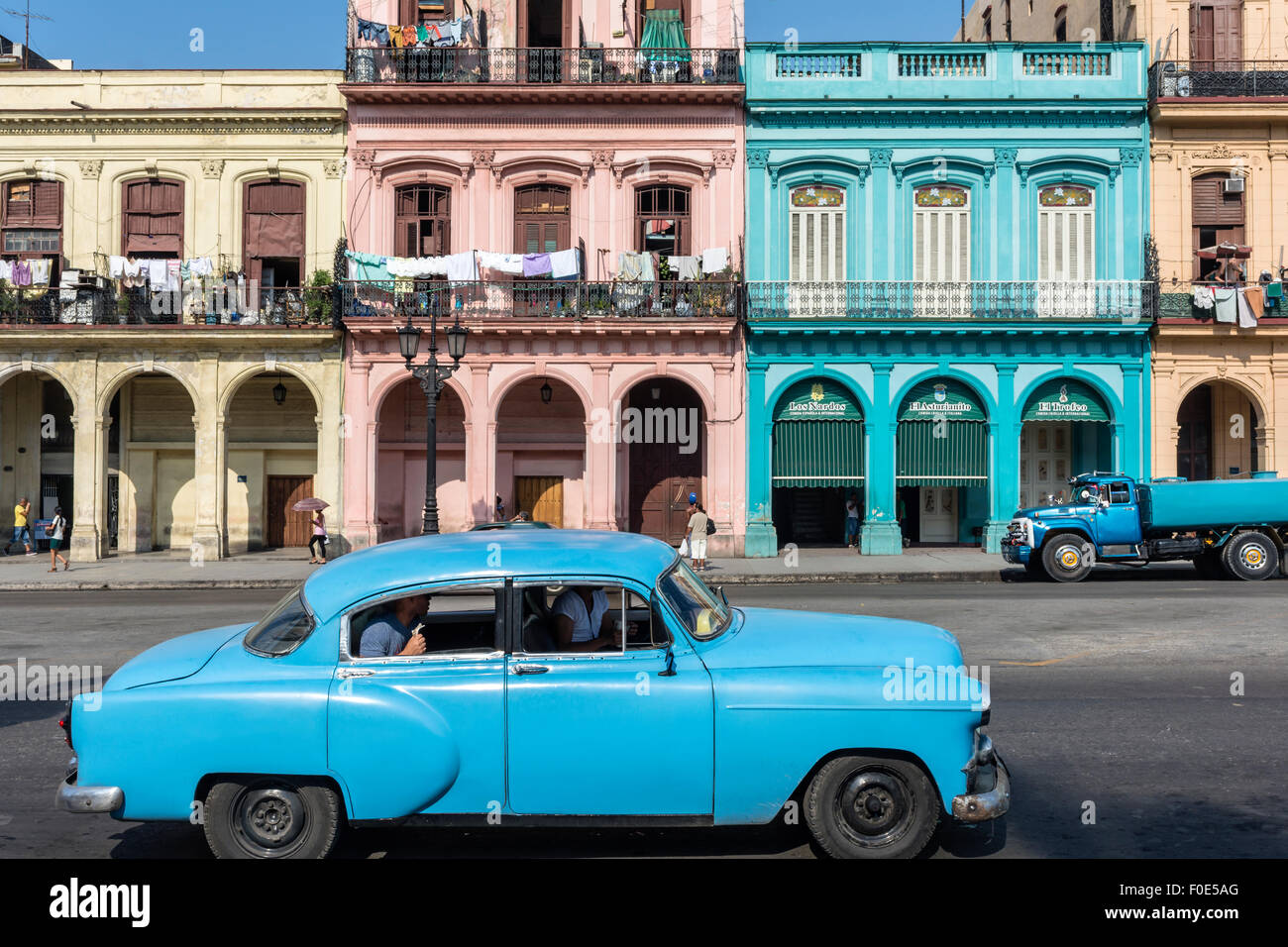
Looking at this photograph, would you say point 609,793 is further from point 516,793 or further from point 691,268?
point 691,268

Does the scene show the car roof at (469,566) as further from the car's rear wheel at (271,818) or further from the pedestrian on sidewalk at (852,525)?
the pedestrian on sidewalk at (852,525)

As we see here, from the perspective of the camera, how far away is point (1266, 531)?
17.2 meters

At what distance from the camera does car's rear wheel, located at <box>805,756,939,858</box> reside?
4500 millimetres

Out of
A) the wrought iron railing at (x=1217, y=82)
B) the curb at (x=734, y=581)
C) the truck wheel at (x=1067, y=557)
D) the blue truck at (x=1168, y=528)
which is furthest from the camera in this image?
the wrought iron railing at (x=1217, y=82)

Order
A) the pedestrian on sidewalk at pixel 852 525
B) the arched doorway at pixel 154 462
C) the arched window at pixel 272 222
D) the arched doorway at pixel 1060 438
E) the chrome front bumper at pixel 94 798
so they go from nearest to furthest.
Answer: the chrome front bumper at pixel 94 798, the arched doorway at pixel 1060 438, the arched window at pixel 272 222, the pedestrian on sidewalk at pixel 852 525, the arched doorway at pixel 154 462

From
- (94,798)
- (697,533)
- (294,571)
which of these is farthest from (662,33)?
(94,798)

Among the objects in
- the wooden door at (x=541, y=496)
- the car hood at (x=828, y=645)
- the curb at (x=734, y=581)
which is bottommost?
the curb at (x=734, y=581)

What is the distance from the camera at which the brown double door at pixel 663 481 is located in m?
24.0

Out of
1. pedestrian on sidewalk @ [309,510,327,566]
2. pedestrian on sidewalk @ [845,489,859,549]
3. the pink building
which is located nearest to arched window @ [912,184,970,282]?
the pink building

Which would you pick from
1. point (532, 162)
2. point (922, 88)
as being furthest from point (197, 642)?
point (922, 88)

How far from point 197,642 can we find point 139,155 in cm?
2247

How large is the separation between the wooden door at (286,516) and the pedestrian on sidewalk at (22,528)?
5.45m

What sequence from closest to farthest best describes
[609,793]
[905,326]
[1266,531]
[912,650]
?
[609,793] → [912,650] → [1266,531] → [905,326]

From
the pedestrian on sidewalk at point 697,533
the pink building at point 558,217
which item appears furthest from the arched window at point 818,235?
the pedestrian on sidewalk at point 697,533
